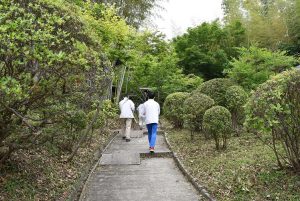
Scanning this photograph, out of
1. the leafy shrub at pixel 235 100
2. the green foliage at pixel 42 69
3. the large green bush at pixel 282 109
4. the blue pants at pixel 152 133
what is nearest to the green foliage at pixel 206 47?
the leafy shrub at pixel 235 100

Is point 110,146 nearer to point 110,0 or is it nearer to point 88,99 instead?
point 88,99

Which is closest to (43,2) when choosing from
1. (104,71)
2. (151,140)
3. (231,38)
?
(104,71)

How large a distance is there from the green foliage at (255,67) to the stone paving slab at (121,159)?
504 cm

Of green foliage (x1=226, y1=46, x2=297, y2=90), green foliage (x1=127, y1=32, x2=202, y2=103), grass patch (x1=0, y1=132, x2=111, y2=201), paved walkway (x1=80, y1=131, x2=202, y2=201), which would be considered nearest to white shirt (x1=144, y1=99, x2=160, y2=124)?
paved walkway (x1=80, y1=131, x2=202, y2=201)

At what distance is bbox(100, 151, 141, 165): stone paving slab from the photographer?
9.11 metres

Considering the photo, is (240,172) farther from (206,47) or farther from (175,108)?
(206,47)

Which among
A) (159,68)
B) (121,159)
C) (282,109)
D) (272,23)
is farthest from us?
(272,23)

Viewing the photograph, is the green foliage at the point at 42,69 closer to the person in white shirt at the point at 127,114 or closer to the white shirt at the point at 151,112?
the white shirt at the point at 151,112

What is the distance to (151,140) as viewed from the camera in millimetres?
9938

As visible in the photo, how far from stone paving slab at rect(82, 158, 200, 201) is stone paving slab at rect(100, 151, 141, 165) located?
30cm

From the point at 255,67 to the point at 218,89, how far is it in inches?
75.4

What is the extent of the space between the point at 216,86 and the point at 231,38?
11825mm

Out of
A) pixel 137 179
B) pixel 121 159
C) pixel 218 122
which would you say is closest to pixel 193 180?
pixel 137 179

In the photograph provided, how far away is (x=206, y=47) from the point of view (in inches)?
917
